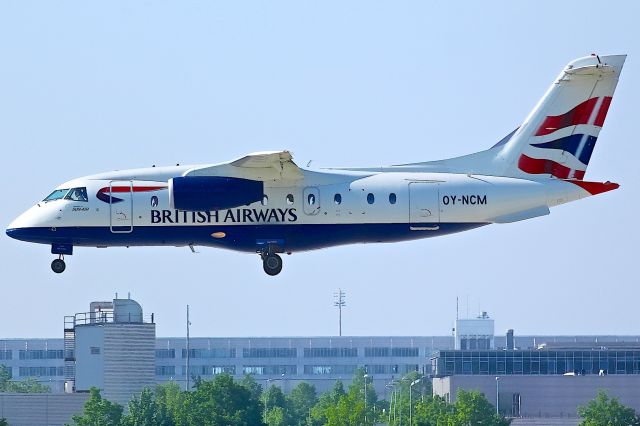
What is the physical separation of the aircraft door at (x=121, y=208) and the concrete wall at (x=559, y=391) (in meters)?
84.1

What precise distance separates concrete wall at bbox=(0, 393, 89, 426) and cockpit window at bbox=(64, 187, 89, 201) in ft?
149

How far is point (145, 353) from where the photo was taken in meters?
122

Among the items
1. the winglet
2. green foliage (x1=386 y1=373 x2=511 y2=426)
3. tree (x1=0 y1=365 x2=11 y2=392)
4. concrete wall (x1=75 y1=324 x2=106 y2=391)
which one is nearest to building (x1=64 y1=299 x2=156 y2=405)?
concrete wall (x1=75 y1=324 x2=106 y2=391)

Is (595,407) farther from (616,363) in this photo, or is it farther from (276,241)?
(276,241)

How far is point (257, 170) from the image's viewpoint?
2692 inches

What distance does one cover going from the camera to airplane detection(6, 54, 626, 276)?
68375 mm

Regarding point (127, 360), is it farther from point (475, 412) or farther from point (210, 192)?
point (210, 192)

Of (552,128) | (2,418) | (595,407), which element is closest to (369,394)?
(595,407)

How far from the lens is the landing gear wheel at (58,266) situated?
7156cm

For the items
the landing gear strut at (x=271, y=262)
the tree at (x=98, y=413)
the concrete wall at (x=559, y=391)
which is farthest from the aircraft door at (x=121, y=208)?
the concrete wall at (x=559, y=391)

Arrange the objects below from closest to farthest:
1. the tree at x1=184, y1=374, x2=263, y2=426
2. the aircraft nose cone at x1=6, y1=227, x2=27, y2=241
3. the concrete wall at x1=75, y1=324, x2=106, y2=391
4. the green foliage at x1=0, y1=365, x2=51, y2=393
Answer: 1. the aircraft nose cone at x1=6, y1=227, x2=27, y2=241
2. the concrete wall at x1=75, y1=324, x2=106, y2=391
3. the tree at x1=184, y1=374, x2=263, y2=426
4. the green foliage at x1=0, y1=365, x2=51, y2=393

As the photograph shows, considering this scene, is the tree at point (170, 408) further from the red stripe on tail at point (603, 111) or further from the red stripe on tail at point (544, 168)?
the red stripe on tail at point (603, 111)

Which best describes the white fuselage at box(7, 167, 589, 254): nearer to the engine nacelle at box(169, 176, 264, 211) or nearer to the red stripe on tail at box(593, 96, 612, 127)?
the engine nacelle at box(169, 176, 264, 211)

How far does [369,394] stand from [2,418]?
73.9 m
